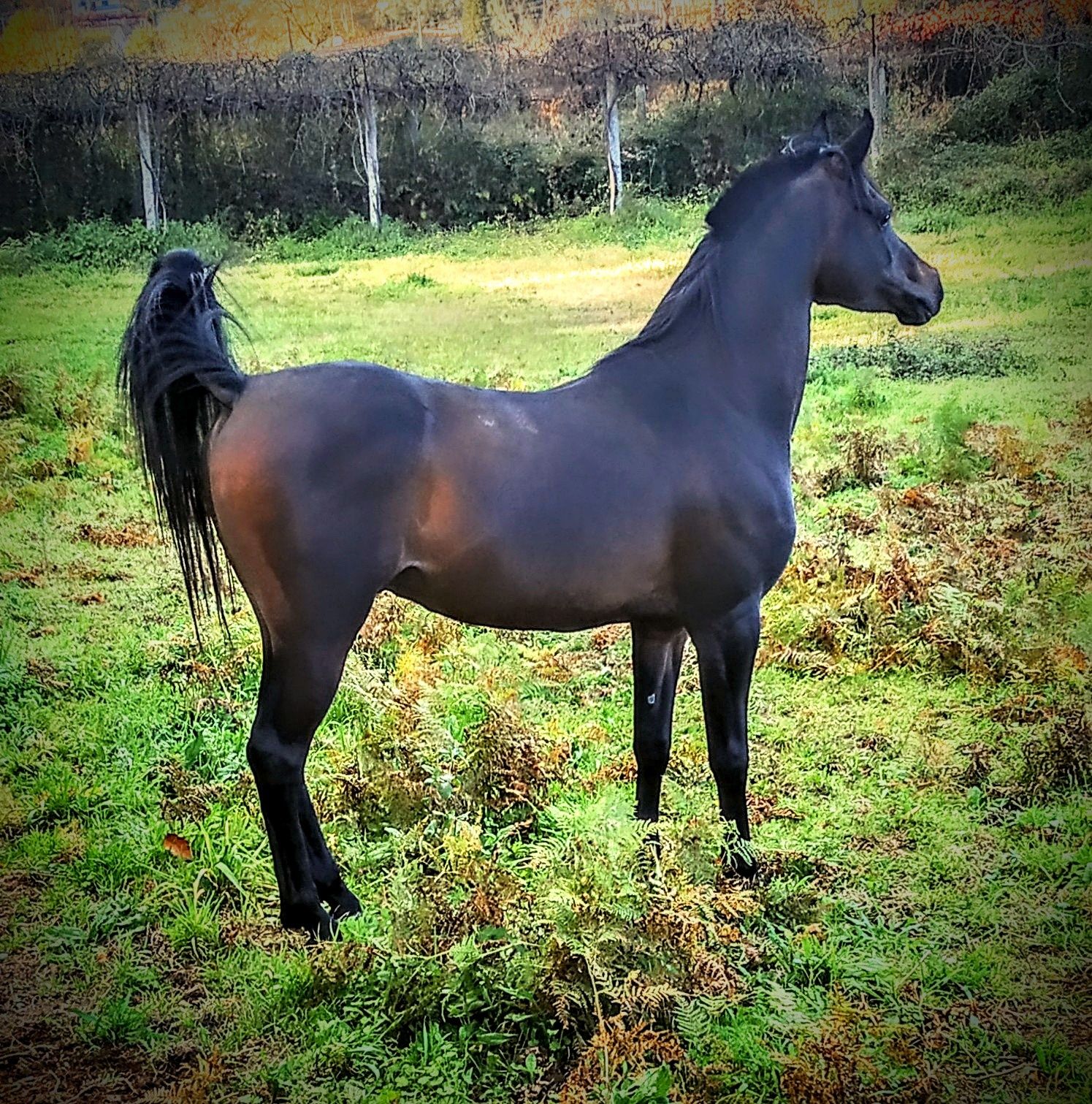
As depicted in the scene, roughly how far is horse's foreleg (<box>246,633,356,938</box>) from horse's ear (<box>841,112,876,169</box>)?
5.16ft

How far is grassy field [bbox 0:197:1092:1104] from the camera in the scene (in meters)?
2.23

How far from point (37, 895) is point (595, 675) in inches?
66.9

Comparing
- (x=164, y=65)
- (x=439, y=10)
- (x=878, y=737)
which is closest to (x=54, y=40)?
(x=164, y=65)

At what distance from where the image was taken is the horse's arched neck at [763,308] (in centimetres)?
249

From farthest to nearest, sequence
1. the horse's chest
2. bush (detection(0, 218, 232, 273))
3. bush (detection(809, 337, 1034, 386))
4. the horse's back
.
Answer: bush (detection(809, 337, 1034, 386)), bush (detection(0, 218, 232, 273)), the horse's chest, the horse's back

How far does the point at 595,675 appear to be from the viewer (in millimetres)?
3531

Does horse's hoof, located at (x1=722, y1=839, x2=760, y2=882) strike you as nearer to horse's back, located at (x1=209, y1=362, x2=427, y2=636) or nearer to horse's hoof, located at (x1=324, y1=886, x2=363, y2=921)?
horse's hoof, located at (x1=324, y1=886, x2=363, y2=921)

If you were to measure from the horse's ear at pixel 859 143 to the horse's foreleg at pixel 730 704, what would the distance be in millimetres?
1027

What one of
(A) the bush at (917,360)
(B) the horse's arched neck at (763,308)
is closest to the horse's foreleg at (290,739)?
(B) the horse's arched neck at (763,308)

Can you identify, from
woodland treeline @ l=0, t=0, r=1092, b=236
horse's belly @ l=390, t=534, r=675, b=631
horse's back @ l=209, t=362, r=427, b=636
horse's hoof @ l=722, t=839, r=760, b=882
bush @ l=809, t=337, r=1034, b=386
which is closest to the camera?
horse's back @ l=209, t=362, r=427, b=636

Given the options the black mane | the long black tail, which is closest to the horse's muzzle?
the black mane

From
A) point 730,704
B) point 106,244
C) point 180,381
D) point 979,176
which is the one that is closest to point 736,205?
point 730,704

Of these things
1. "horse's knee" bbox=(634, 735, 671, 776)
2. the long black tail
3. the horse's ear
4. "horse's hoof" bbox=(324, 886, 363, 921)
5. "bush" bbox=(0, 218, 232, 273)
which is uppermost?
the horse's ear

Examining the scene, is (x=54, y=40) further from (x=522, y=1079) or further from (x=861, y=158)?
(x=522, y=1079)
